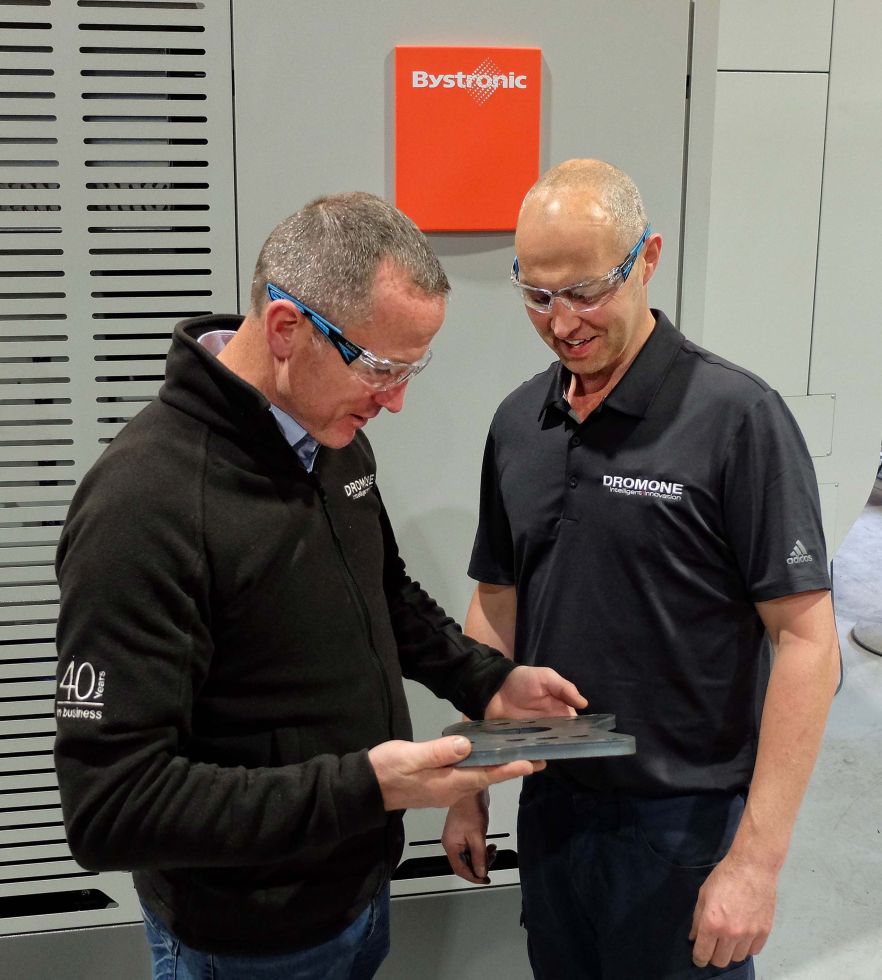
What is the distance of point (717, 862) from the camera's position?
5.37ft

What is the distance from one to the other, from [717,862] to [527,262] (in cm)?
100

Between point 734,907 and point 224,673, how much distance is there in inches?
32.3

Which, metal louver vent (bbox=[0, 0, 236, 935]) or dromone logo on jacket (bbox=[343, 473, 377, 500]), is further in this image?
metal louver vent (bbox=[0, 0, 236, 935])

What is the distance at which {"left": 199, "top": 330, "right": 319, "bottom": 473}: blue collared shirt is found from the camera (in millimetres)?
1428

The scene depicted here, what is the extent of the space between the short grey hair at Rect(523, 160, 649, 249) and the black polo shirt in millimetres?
189

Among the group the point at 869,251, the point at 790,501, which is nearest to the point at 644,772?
the point at 790,501

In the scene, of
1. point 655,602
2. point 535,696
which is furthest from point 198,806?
point 655,602

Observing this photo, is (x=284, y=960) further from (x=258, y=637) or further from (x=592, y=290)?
(x=592, y=290)

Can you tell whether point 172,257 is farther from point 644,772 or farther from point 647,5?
point 644,772

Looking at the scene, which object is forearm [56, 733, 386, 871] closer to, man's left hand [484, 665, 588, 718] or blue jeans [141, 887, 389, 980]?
blue jeans [141, 887, 389, 980]

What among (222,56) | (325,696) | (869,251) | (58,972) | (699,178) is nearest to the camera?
(325,696)

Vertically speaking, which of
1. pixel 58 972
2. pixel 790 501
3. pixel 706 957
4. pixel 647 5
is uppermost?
pixel 647 5

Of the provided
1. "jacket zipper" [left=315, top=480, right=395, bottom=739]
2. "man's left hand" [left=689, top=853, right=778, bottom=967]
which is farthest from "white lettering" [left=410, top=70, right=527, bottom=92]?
"man's left hand" [left=689, top=853, right=778, bottom=967]

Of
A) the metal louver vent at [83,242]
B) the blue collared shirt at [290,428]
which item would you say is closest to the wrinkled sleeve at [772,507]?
the blue collared shirt at [290,428]
